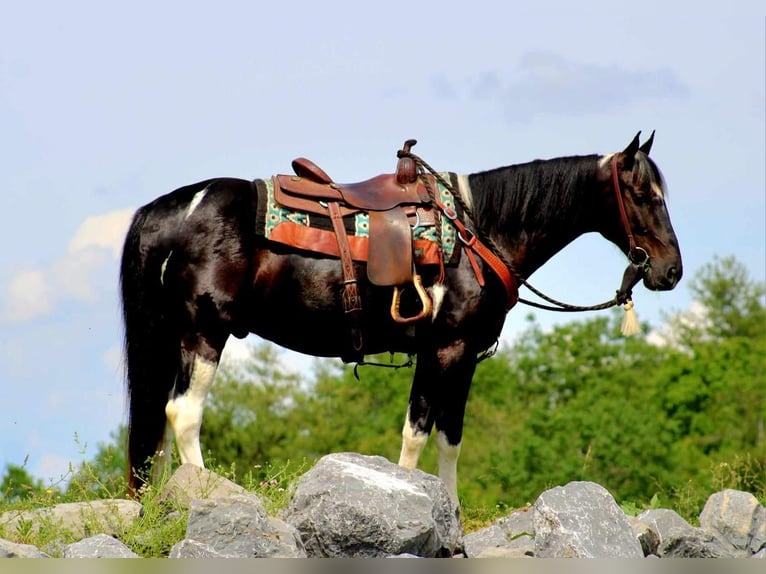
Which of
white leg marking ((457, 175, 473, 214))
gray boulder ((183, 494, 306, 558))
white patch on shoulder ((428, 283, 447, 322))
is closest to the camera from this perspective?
gray boulder ((183, 494, 306, 558))

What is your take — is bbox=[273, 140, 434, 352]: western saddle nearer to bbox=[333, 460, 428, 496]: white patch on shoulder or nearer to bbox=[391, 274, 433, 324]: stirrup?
bbox=[391, 274, 433, 324]: stirrup

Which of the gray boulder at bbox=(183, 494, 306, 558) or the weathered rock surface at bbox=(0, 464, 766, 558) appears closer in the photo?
the gray boulder at bbox=(183, 494, 306, 558)

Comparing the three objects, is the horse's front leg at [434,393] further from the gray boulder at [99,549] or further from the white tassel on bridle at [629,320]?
the gray boulder at [99,549]

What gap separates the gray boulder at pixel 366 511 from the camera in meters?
6.94

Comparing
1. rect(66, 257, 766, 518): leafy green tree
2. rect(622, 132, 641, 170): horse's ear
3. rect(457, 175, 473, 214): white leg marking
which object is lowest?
rect(66, 257, 766, 518): leafy green tree

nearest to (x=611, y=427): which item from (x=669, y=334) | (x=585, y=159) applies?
(x=669, y=334)

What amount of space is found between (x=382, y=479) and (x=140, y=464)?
85.9 inches

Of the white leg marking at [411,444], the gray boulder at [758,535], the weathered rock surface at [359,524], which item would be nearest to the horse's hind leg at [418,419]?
the white leg marking at [411,444]

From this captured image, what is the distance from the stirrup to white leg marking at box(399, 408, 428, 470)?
73 centimetres

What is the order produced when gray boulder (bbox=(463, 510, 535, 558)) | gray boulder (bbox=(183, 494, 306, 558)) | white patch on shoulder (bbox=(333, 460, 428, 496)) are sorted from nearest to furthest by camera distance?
gray boulder (bbox=(183, 494, 306, 558)), white patch on shoulder (bbox=(333, 460, 428, 496)), gray boulder (bbox=(463, 510, 535, 558))

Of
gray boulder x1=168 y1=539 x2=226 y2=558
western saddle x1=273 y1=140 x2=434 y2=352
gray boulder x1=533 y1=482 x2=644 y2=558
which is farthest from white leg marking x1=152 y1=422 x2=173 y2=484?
gray boulder x1=533 y1=482 x2=644 y2=558

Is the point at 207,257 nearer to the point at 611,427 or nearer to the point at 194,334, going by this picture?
the point at 194,334

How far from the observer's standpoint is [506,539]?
8.25 m

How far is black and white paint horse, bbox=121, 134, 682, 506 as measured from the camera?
8.09 m
